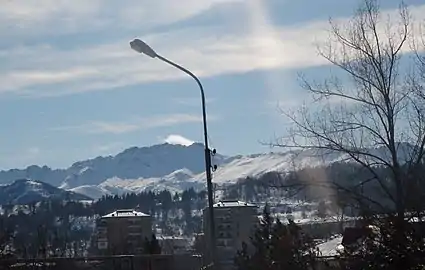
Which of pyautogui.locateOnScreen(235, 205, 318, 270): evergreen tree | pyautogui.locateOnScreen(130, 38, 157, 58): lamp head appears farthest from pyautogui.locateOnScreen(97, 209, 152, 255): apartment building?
pyautogui.locateOnScreen(130, 38, 157, 58): lamp head

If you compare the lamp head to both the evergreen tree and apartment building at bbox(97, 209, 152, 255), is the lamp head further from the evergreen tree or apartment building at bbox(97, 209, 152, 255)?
apartment building at bbox(97, 209, 152, 255)

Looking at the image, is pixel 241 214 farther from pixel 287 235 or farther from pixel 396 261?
pixel 396 261

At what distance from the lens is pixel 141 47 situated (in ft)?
54.4

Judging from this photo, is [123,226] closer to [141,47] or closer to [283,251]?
[283,251]

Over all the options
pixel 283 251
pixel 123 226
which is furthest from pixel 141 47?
pixel 123 226

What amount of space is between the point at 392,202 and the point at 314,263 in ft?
8.12

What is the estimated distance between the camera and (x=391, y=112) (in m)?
18.6

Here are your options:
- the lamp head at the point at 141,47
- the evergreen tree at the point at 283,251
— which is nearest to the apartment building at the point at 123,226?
the evergreen tree at the point at 283,251

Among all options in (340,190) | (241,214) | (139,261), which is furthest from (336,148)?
(241,214)

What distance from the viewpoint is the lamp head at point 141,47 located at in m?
16.5

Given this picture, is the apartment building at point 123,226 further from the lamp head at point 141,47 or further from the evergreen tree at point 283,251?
the lamp head at point 141,47

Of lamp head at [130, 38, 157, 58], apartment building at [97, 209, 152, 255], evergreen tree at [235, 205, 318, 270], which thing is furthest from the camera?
apartment building at [97, 209, 152, 255]

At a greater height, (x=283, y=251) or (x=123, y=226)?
(x=123, y=226)

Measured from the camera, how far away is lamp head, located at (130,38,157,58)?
16.5m
